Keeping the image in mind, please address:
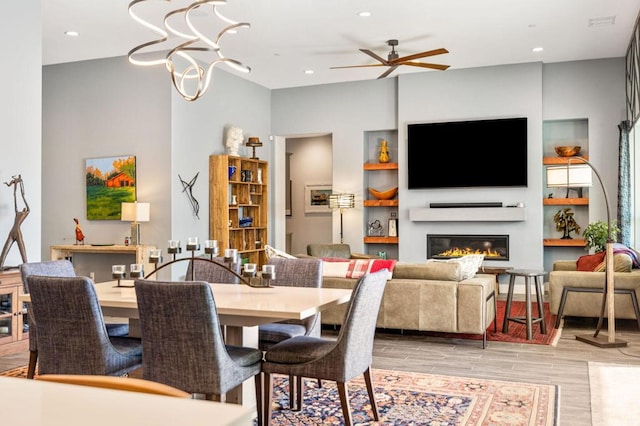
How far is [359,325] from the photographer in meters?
3.04

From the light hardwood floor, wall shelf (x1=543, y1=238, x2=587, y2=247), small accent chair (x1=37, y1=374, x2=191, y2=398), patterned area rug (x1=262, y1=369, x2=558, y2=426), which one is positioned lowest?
the light hardwood floor

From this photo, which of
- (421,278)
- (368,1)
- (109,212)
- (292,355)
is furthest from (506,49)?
(292,355)

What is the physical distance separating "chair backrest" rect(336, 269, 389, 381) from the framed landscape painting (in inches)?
210

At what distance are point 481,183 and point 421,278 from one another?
12.4 feet

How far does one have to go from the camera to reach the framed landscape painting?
7883 mm

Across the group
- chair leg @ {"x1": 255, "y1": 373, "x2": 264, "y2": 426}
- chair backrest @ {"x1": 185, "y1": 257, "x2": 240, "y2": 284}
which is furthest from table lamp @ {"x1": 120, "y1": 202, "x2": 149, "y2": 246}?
chair leg @ {"x1": 255, "y1": 373, "x2": 264, "y2": 426}

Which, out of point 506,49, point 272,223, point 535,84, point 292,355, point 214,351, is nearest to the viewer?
point 214,351

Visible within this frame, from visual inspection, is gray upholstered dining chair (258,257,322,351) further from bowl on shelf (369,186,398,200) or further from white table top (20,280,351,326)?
bowl on shelf (369,186,398,200)

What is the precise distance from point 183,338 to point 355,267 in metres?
2.93

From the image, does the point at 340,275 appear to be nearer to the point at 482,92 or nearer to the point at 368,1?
the point at 368,1

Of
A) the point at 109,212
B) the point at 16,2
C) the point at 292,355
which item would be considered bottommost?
the point at 292,355

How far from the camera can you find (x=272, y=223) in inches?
396

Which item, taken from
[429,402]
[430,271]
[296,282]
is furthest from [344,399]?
[430,271]

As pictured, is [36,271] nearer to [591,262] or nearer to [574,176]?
[574,176]
